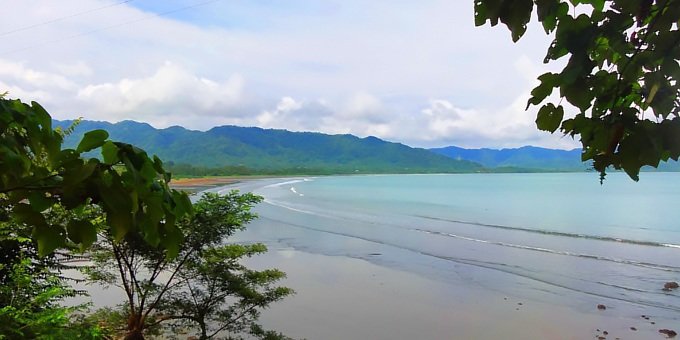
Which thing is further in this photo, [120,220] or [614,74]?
[614,74]

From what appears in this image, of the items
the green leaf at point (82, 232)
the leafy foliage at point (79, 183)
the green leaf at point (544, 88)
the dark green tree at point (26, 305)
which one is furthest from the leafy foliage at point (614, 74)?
the dark green tree at point (26, 305)

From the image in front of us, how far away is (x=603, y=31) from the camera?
1.21m

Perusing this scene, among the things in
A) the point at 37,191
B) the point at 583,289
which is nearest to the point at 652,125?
the point at 37,191

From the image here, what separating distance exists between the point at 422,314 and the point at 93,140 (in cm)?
1287

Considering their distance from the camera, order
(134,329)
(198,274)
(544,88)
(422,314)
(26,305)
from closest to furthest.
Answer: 1. (544,88)
2. (26,305)
3. (134,329)
4. (198,274)
5. (422,314)

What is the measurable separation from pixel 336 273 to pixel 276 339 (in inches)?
373

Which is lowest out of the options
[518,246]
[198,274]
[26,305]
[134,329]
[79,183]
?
[518,246]

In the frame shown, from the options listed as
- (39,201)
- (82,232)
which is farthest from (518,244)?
(39,201)

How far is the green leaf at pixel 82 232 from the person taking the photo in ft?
3.72

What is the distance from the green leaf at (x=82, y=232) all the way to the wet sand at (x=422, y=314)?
33.6 feet

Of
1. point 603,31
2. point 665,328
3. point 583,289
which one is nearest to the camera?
point 603,31

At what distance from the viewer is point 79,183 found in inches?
39.4

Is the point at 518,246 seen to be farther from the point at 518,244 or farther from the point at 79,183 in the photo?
the point at 79,183

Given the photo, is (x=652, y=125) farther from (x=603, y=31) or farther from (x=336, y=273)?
(x=336, y=273)
